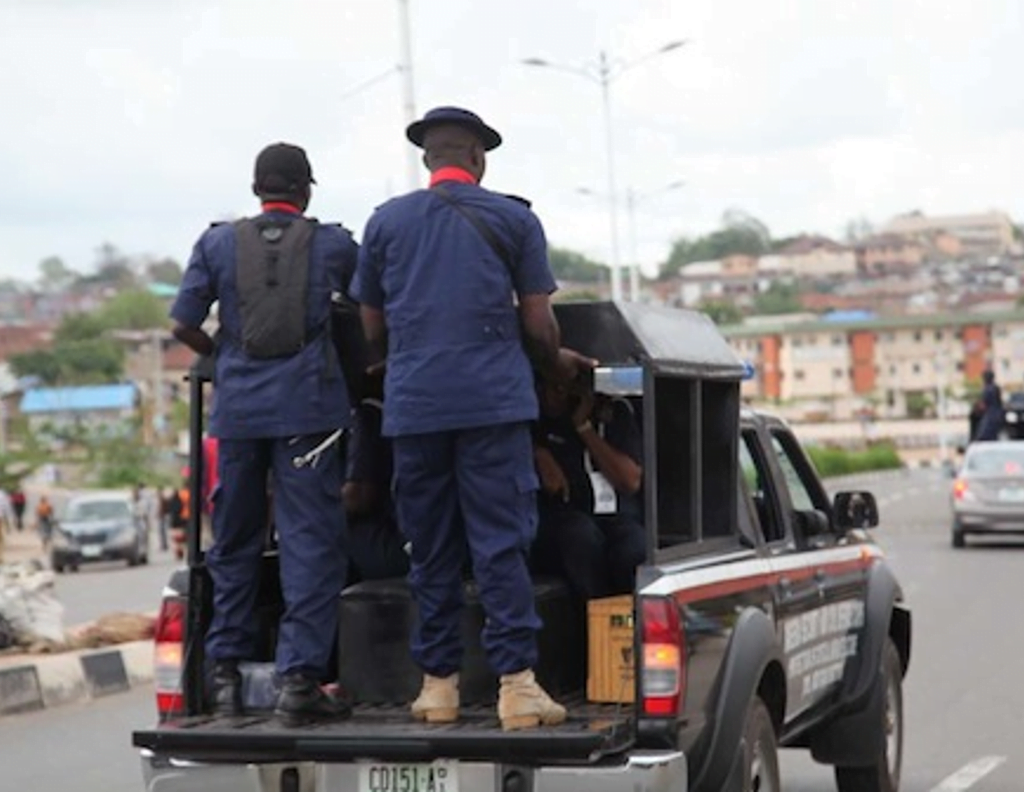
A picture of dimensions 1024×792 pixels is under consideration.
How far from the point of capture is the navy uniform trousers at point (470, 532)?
732 centimetres

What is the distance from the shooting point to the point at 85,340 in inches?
7844

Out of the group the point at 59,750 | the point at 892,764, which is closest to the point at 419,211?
the point at 892,764

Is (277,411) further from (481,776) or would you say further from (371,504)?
(481,776)

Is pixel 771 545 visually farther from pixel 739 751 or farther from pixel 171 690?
pixel 171 690

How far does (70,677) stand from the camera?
15.6 metres

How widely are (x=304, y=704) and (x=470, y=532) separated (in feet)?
2.31

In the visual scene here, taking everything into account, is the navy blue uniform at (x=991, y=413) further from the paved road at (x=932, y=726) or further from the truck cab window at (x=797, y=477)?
the truck cab window at (x=797, y=477)

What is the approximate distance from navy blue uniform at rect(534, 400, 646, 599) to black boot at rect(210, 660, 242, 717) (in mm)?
1031

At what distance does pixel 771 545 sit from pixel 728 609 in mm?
1097

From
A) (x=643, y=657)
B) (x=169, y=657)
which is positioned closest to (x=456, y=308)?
(x=643, y=657)

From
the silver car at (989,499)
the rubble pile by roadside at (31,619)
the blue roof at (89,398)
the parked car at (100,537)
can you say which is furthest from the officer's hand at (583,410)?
the blue roof at (89,398)

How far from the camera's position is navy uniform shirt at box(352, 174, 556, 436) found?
7305mm

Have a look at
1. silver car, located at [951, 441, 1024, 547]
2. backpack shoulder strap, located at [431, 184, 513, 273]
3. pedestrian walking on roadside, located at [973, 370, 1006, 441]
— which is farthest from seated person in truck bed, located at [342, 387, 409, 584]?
pedestrian walking on roadside, located at [973, 370, 1006, 441]

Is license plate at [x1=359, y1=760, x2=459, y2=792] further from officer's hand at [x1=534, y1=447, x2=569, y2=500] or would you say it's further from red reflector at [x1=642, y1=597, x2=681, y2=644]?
officer's hand at [x1=534, y1=447, x2=569, y2=500]
